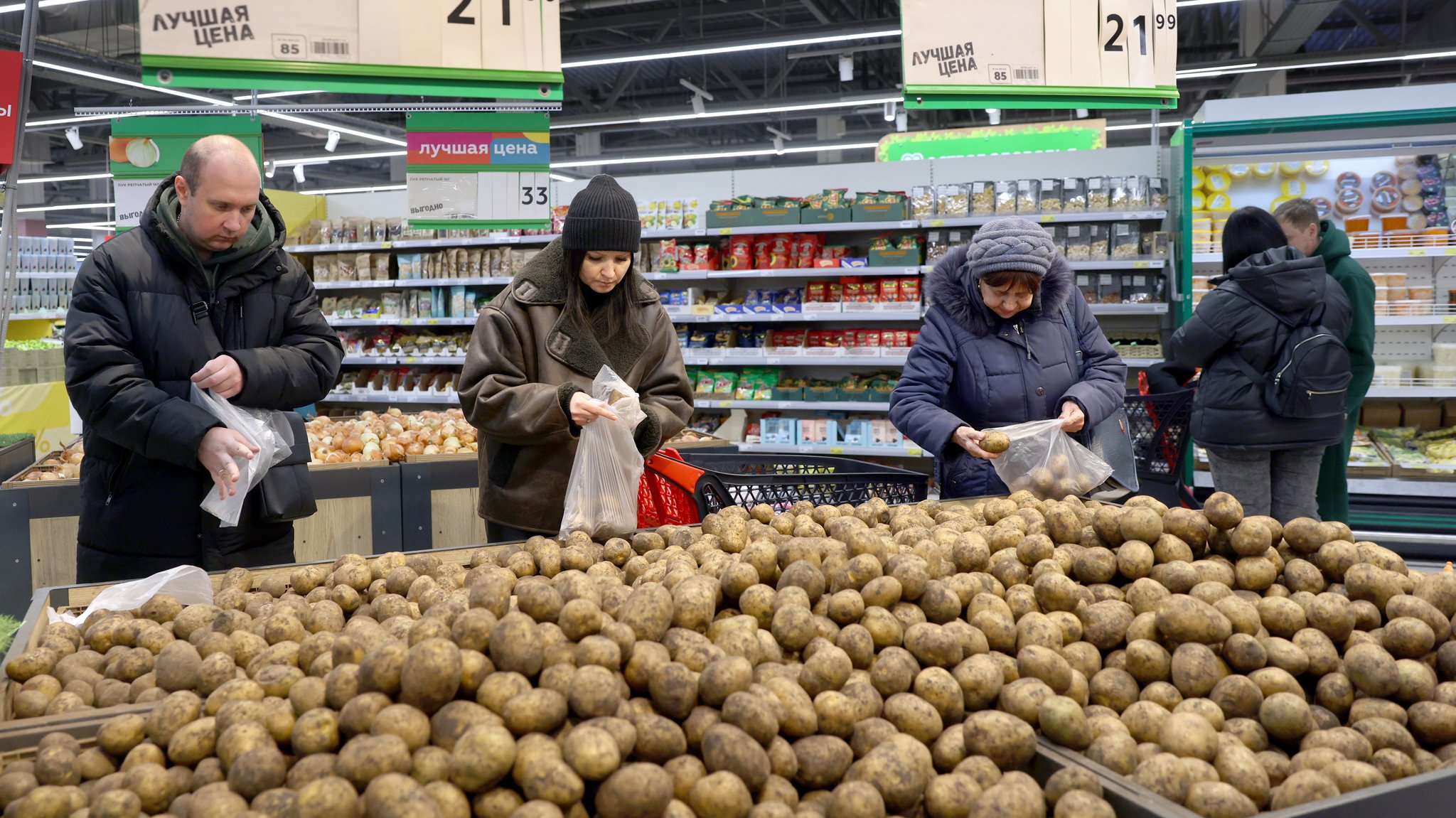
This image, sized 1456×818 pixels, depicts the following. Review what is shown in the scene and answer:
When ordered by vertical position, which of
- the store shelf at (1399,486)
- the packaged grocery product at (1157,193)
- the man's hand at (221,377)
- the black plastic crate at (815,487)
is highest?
the packaged grocery product at (1157,193)

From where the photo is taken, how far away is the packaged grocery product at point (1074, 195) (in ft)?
A: 19.3

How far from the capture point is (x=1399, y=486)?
Answer: 527 cm

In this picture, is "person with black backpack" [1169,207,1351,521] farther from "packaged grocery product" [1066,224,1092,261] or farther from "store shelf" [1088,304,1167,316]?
"packaged grocery product" [1066,224,1092,261]

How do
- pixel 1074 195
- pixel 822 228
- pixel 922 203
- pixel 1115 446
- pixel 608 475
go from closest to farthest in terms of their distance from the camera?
pixel 608 475 → pixel 1115 446 → pixel 1074 195 → pixel 922 203 → pixel 822 228

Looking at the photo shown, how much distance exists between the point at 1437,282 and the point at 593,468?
569 centimetres

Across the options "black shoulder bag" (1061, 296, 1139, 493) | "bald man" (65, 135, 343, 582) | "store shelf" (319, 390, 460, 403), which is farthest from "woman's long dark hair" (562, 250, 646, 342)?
"store shelf" (319, 390, 460, 403)

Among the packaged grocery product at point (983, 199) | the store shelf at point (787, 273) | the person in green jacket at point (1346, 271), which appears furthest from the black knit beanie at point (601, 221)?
the packaged grocery product at point (983, 199)

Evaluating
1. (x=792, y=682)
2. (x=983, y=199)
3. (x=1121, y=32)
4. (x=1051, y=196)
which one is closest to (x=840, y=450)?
(x=983, y=199)

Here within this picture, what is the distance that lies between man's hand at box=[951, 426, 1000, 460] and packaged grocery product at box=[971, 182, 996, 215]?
12.4 feet

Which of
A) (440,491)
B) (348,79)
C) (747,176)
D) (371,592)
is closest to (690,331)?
(747,176)

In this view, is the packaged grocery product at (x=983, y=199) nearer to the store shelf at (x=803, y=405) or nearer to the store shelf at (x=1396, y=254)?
the store shelf at (x=1396, y=254)

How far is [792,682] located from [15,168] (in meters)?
3.28

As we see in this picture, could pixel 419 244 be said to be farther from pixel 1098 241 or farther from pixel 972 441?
pixel 972 441

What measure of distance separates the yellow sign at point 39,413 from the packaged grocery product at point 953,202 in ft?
18.9
